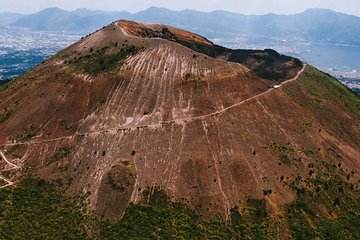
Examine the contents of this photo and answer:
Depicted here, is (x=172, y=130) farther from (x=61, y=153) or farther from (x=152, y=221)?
(x=61, y=153)

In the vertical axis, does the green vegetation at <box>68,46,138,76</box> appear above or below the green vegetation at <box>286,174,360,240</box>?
above

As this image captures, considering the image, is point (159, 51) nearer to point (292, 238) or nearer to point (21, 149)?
point (21, 149)

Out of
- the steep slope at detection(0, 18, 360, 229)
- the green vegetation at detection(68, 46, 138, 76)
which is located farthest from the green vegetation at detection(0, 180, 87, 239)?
the green vegetation at detection(68, 46, 138, 76)

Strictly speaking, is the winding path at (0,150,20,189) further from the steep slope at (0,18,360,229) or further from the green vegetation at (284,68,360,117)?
the green vegetation at (284,68,360,117)

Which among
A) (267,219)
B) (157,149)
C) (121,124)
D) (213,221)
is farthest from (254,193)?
(121,124)

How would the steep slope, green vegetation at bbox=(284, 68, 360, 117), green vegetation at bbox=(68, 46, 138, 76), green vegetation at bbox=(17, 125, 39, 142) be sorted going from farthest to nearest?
green vegetation at bbox=(284, 68, 360, 117) → green vegetation at bbox=(68, 46, 138, 76) → green vegetation at bbox=(17, 125, 39, 142) → the steep slope

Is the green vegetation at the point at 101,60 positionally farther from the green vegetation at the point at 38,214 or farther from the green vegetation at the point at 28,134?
the green vegetation at the point at 38,214
